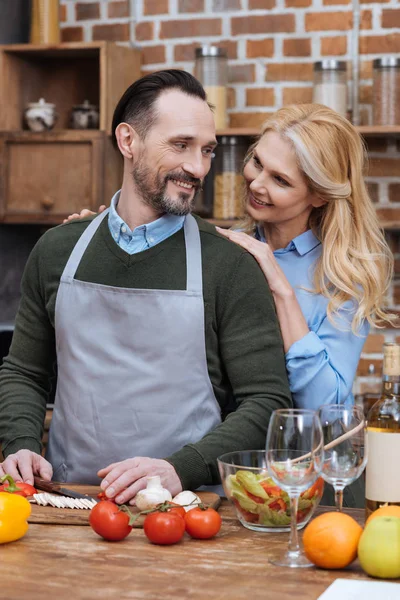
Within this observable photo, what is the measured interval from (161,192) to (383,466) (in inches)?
33.3

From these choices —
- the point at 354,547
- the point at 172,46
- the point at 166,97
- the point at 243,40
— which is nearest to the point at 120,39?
the point at 172,46

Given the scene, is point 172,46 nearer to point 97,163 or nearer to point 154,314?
point 97,163

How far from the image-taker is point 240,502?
1.44 meters

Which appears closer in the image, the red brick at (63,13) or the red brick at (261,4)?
the red brick at (261,4)

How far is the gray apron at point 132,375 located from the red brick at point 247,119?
1.57m

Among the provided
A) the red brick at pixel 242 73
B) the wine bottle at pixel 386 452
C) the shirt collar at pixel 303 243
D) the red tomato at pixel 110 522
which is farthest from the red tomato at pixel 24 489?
the red brick at pixel 242 73

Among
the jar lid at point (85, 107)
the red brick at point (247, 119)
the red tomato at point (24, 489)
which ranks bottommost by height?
the red tomato at point (24, 489)

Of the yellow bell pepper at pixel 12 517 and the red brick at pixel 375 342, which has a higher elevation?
the yellow bell pepper at pixel 12 517

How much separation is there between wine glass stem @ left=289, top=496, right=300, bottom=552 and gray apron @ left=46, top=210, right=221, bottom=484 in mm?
573

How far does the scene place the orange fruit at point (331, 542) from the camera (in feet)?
4.15

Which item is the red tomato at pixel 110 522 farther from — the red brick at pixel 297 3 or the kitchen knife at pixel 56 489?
the red brick at pixel 297 3

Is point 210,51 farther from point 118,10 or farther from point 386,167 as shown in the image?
point 386,167

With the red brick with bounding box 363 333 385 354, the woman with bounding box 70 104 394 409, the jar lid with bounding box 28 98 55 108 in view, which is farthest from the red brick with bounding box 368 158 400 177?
the jar lid with bounding box 28 98 55 108

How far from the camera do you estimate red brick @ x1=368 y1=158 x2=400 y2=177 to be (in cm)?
330
